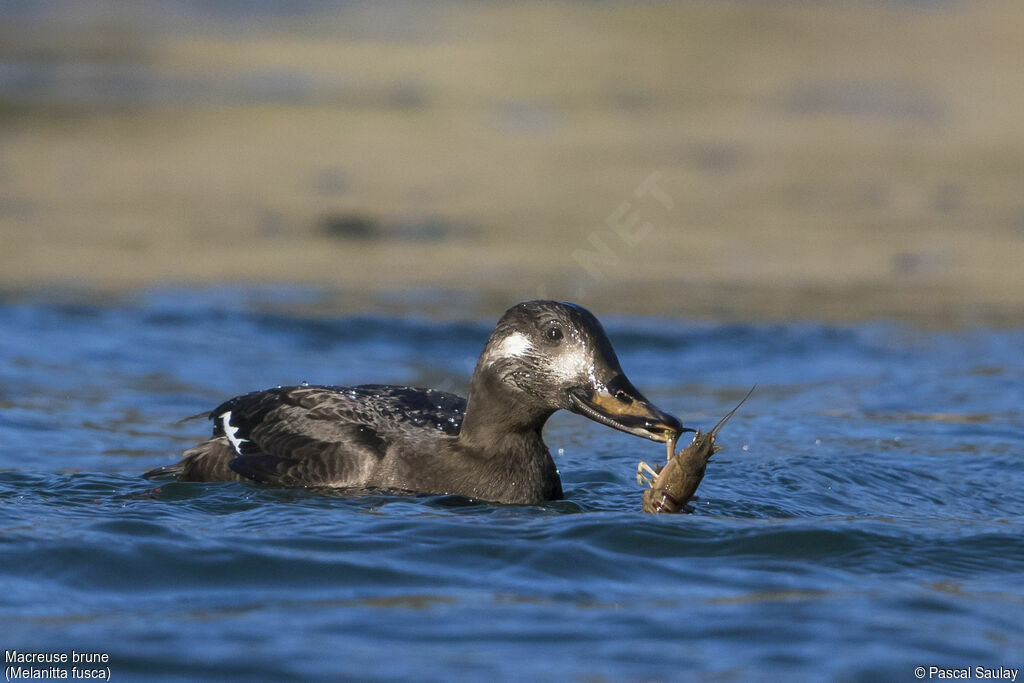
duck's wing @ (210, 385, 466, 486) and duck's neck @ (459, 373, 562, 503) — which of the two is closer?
duck's neck @ (459, 373, 562, 503)

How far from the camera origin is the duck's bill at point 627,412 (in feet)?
19.5

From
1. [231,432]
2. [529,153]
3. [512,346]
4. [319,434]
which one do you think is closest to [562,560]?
[512,346]

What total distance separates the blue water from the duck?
5.3 inches

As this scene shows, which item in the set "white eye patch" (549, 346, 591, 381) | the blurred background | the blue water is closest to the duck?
"white eye patch" (549, 346, 591, 381)

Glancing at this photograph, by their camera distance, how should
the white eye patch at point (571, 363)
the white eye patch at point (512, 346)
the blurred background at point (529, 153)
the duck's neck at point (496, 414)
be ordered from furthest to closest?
the blurred background at point (529, 153) → the duck's neck at point (496, 414) → the white eye patch at point (512, 346) → the white eye patch at point (571, 363)

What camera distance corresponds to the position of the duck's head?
6.14m

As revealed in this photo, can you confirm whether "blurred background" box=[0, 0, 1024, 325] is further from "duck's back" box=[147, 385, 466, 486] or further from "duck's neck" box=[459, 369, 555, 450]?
"duck's neck" box=[459, 369, 555, 450]

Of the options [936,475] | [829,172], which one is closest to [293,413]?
[936,475]

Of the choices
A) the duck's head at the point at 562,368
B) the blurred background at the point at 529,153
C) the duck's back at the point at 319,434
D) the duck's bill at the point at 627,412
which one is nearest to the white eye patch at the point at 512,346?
the duck's head at the point at 562,368

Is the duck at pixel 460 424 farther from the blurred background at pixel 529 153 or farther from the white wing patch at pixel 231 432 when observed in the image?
the blurred background at pixel 529 153

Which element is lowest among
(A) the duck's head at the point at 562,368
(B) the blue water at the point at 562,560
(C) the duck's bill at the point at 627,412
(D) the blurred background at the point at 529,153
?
(B) the blue water at the point at 562,560

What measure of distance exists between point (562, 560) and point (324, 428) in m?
1.56

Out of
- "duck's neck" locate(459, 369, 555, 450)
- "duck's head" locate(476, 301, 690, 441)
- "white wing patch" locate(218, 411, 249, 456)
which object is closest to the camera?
"duck's head" locate(476, 301, 690, 441)

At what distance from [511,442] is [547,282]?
6.46 metres
